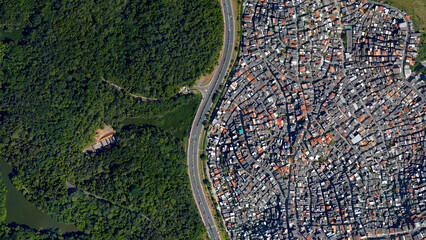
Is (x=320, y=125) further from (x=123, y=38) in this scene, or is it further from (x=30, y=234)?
(x=30, y=234)

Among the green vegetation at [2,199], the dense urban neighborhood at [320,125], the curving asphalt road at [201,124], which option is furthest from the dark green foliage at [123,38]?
the green vegetation at [2,199]

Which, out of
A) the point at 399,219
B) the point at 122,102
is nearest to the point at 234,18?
the point at 122,102

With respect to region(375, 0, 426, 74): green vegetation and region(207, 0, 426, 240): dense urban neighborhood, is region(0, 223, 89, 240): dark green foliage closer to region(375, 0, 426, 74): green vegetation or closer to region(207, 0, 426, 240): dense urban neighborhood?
region(207, 0, 426, 240): dense urban neighborhood

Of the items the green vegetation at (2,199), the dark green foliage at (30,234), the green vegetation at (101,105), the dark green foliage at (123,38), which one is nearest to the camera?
the dark green foliage at (123,38)

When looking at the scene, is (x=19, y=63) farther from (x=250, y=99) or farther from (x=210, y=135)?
(x=250, y=99)

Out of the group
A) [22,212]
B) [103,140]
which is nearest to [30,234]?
[22,212]

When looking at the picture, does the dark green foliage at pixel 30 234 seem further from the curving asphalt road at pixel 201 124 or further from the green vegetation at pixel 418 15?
the green vegetation at pixel 418 15

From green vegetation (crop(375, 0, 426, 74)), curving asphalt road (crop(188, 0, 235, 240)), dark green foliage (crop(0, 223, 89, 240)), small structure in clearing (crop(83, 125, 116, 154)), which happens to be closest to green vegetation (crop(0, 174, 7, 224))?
Answer: dark green foliage (crop(0, 223, 89, 240))
